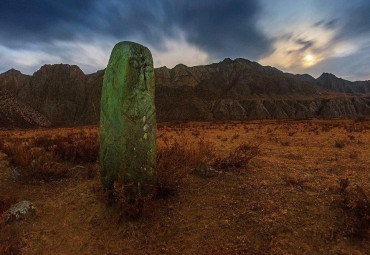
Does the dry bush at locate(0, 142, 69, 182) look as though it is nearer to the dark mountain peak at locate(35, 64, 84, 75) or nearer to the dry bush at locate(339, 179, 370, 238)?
the dry bush at locate(339, 179, 370, 238)

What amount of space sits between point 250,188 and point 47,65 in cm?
13887

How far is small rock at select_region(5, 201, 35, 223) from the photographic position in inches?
152

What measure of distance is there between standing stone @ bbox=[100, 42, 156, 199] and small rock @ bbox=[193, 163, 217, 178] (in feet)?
4.98

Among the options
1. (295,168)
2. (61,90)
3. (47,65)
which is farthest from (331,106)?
(47,65)

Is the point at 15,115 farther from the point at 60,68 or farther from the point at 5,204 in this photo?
the point at 5,204

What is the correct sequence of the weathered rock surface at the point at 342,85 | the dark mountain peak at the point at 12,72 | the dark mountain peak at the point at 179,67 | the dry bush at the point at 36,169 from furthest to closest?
1. the weathered rock surface at the point at 342,85
2. the dark mountain peak at the point at 12,72
3. the dark mountain peak at the point at 179,67
4. the dry bush at the point at 36,169

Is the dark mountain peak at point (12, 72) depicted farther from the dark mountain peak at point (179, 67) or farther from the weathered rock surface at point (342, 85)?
the weathered rock surface at point (342, 85)

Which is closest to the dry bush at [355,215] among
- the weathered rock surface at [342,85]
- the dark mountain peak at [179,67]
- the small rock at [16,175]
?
the small rock at [16,175]

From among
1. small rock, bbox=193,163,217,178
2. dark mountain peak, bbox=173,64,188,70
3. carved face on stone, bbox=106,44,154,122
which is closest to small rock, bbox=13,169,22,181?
carved face on stone, bbox=106,44,154,122

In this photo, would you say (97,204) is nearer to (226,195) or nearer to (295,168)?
(226,195)

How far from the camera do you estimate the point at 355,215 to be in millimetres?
3342

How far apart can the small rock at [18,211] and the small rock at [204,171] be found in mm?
3105

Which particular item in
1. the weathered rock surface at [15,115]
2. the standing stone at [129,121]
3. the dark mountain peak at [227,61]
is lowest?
the weathered rock surface at [15,115]

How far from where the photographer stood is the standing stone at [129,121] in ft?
12.2
